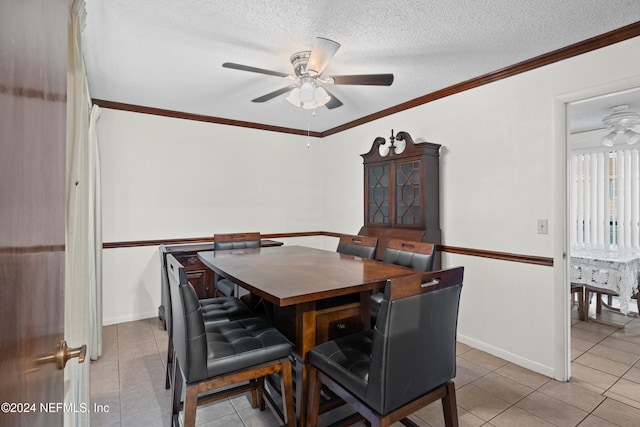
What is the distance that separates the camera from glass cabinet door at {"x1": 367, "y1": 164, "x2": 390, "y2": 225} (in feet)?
11.8

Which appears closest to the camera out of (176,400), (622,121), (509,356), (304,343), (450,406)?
(450,406)

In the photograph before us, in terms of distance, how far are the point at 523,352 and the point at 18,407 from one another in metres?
3.13

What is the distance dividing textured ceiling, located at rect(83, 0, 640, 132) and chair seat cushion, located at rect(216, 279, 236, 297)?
1855mm

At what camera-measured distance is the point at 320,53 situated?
200 cm

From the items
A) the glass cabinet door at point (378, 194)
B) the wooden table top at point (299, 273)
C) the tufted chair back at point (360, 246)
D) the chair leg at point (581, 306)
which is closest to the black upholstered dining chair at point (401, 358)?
the wooden table top at point (299, 273)

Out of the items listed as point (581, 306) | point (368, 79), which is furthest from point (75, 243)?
point (581, 306)

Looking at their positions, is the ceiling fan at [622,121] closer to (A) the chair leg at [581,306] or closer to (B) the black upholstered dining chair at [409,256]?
(A) the chair leg at [581,306]

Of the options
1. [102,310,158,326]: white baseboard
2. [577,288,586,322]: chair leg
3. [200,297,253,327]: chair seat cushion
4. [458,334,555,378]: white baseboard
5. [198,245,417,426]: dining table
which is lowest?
[458,334,555,378]: white baseboard

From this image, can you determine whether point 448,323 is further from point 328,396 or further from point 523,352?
point 523,352

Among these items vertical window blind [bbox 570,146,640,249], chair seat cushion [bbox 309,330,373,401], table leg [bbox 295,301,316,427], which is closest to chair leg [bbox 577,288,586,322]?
vertical window blind [bbox 570,146,640,249]

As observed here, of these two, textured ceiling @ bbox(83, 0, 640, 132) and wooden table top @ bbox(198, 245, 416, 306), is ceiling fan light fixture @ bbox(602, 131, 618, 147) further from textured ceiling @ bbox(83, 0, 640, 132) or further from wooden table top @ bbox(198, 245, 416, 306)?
wooden table top @ bbox(198, 245, 416, 306)

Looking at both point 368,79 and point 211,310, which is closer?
point 211,310

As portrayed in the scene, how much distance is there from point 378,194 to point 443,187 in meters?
0.74

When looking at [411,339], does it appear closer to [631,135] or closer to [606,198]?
[631,135]
